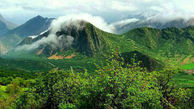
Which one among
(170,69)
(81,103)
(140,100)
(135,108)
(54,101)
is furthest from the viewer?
(54,101)

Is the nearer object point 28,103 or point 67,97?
point 67,97

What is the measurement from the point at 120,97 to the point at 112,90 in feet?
7.85

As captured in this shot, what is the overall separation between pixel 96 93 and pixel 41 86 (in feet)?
112

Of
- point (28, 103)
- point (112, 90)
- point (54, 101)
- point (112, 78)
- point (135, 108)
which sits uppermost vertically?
point (112, 78)

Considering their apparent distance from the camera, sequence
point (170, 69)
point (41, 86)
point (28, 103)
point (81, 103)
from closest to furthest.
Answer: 1. point (81, 103)
2. point (170, 69)
3. point (41, 86)
4. point (28, 103)

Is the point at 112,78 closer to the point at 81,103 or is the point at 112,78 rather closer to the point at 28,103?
the point at 81,103

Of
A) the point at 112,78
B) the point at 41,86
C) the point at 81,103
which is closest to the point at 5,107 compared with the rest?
the point at 41,86

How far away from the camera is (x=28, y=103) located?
71062mm

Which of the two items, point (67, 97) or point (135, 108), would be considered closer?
point (135, 108)

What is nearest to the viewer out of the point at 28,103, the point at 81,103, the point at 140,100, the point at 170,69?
the point at 140,100

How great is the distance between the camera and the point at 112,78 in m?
33.2

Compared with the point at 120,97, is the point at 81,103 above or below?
below

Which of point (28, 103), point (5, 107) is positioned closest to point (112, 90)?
point (28, 103)

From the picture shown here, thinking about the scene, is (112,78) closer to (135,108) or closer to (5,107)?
(135,108)
